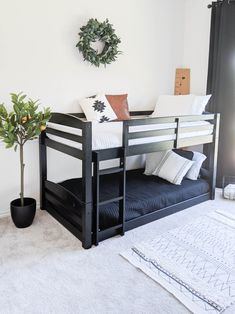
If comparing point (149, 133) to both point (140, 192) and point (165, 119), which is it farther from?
point (140, 192)

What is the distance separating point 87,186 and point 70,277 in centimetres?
62

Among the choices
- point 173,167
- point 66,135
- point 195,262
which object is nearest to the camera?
point 195,262

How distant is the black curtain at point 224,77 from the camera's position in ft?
10.6

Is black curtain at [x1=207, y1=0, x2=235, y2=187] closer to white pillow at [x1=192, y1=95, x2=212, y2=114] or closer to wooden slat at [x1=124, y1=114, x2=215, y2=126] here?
white pillow at [x1=192, y1=95, x2=212, y2=114]

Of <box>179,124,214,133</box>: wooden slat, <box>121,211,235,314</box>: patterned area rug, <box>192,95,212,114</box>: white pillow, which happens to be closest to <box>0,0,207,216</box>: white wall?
<box>192,95,212,114</box>: white pillow

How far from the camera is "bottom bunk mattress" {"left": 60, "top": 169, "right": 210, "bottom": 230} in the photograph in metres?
2.38

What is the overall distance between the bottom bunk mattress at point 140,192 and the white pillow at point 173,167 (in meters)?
0.06

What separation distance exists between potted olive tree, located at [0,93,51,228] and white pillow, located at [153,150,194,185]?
1404mm

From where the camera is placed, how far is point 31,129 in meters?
2.33

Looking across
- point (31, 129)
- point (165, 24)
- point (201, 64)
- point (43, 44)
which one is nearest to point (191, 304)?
point (31, 129)

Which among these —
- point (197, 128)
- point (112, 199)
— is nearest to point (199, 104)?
point (197, 128)

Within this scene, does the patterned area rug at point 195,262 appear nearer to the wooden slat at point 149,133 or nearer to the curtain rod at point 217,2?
the wooden slat at point 149,133

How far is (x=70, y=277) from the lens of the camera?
1.82 m

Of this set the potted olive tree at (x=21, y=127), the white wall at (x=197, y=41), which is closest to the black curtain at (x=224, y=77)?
the white wall at (x=197, y=41)
